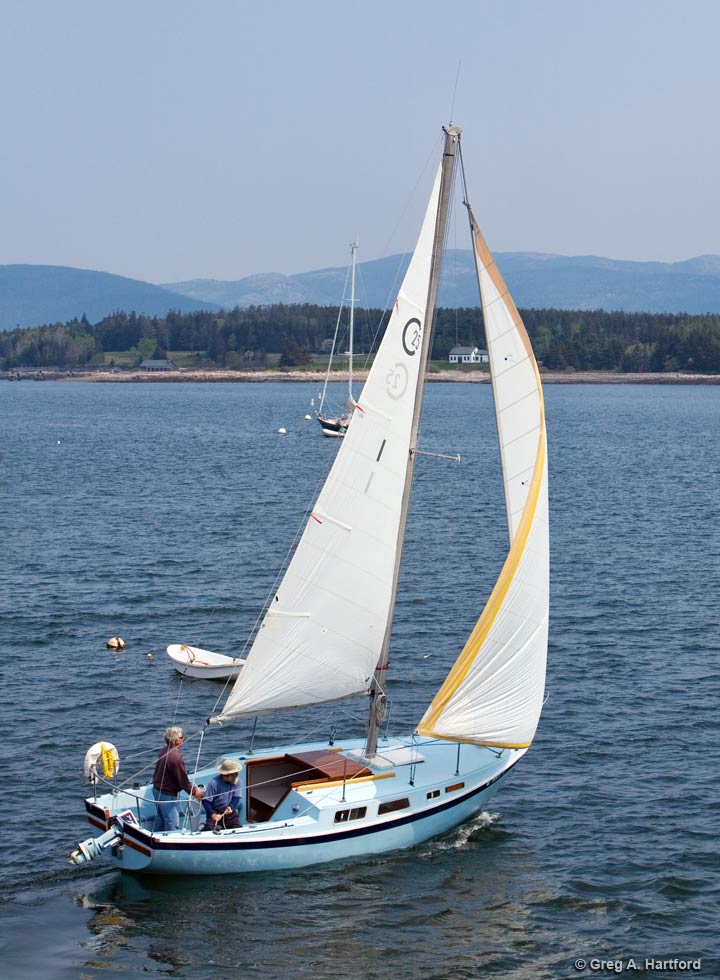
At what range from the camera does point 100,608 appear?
3925 cm

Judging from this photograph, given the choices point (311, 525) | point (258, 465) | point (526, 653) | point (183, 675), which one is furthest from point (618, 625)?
point (258, 465)

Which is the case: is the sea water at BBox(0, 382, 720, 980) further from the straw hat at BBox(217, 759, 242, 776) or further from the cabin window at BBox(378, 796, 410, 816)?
the straw hat at BBox(217, 759, 242, 776)

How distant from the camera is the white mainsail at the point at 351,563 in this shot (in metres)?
20.5

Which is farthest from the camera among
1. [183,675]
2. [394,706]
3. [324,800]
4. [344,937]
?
[183,675]

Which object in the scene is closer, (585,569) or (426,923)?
(426,923)

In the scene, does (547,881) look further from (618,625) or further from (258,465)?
(258,465)

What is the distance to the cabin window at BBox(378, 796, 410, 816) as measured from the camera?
20734mm

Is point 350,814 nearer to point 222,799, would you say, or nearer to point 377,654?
point 222,799

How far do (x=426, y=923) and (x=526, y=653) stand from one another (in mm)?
5068

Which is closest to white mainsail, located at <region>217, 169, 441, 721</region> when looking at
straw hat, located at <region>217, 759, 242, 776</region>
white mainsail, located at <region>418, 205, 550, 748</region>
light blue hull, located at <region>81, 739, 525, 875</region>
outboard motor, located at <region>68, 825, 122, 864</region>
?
straw hat, located at <region>217, 759, 242, 776</region>

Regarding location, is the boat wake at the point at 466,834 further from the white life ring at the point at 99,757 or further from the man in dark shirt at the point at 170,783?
the white life ring at the point at 99,757

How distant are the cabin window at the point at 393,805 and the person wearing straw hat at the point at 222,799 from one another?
2512 millimetres

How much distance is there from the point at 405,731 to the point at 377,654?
6.75 metres

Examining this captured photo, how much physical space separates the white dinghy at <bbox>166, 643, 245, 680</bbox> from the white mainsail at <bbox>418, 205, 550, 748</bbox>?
36.2 feet
